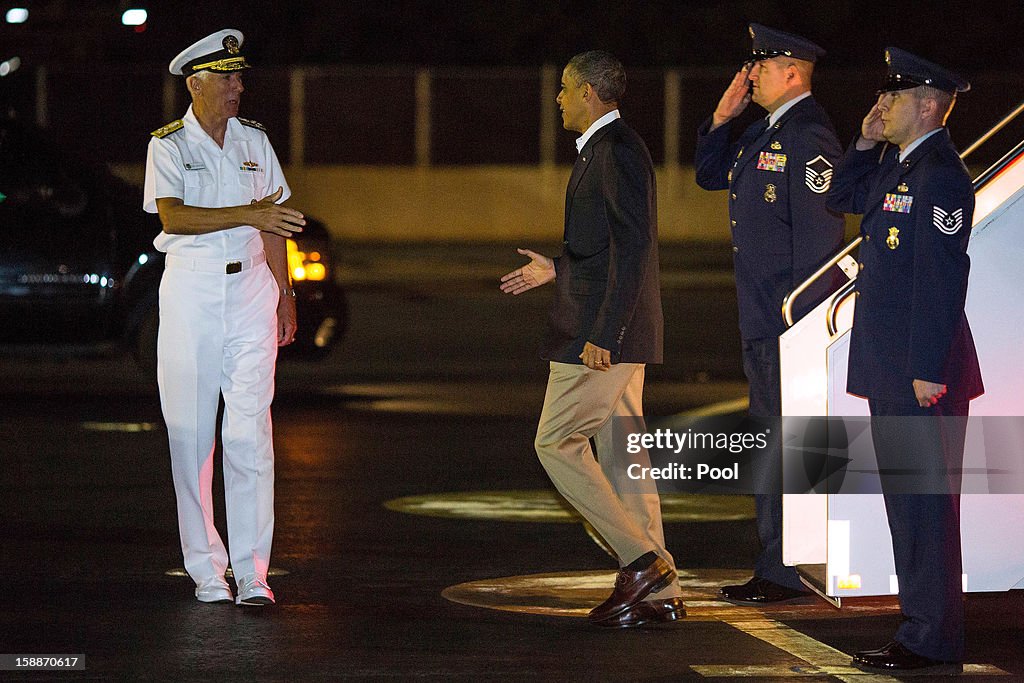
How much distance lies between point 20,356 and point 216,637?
646 centimetres

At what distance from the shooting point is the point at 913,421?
6.33 m

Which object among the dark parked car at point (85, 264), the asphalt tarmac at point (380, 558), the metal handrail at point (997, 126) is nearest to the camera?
the asphalt tarmac at point (380, 558)

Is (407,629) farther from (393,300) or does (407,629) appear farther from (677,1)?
(677,1)

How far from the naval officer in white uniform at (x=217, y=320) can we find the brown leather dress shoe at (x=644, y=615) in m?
1.26

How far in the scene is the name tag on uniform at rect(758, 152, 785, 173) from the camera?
764cm

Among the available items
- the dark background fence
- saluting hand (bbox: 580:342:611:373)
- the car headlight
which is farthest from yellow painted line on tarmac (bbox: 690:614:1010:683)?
the dark background fence

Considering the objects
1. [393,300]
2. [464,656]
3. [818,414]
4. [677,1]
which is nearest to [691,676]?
[464,656]

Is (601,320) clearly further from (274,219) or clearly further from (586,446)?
(274,219)

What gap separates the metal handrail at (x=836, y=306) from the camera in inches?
Answer: 273

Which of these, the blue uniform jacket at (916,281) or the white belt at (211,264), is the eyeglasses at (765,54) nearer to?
the blue uniform jacket at (916,281)

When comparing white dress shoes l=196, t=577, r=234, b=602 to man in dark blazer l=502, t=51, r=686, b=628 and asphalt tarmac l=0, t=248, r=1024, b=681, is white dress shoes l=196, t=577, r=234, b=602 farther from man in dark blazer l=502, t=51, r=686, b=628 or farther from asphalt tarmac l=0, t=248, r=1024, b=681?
man in dark blazer l=502, t=51, r=686, b=628

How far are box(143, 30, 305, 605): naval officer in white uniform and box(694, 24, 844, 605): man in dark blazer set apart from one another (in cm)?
175

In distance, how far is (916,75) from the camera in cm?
633

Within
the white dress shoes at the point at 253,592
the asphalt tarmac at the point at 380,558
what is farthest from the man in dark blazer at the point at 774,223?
the white dress shoes at the point at 253,592
